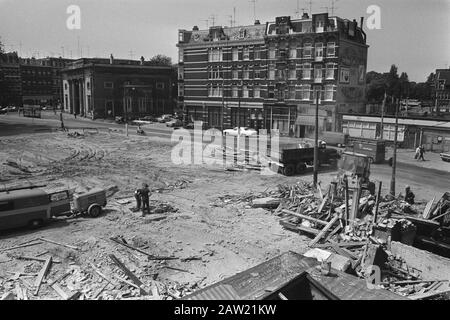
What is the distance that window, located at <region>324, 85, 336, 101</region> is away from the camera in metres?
49.9

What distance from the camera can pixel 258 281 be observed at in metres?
9.18

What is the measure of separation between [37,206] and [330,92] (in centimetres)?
4017

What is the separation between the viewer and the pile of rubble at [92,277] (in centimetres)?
1293

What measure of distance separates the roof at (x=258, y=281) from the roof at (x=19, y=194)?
13266 mm

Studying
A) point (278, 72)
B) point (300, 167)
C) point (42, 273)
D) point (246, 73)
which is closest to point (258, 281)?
point (42, 273)

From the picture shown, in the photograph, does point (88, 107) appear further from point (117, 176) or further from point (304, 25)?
point (117, 176)

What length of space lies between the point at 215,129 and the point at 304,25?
19.8 m

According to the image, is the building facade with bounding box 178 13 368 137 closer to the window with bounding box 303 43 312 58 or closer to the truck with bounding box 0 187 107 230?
the window with bounding box 303 43 312 58

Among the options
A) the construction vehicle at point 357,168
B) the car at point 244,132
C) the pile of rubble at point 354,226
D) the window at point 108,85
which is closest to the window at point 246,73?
the car at point 244,132

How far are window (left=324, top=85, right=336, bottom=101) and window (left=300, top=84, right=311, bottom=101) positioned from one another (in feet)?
8.19

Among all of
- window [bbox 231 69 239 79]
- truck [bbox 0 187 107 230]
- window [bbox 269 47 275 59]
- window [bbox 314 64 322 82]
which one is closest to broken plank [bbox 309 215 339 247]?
truck [bbox 0 187 107 230]

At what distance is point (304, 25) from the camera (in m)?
51.8

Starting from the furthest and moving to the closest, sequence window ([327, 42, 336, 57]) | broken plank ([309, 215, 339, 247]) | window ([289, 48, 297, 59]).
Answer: window ([289, 48, 297, 59]) → window ([327, 42, 336, 57]) → broken plank ([309, 215, 339, 247])

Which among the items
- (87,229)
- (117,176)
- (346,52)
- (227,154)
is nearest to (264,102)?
(346,52)
